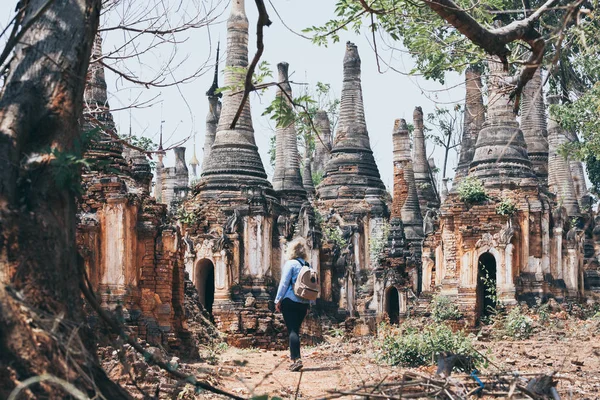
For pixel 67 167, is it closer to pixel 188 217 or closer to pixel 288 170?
pixel 188 217

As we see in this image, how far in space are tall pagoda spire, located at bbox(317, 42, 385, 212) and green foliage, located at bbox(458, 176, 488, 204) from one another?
7773 millimetres

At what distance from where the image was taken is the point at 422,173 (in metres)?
31.6

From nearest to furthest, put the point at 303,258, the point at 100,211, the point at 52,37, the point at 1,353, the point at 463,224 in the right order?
the point at 1,353 < the point at 52,37 < the point at 303,258 < the point at 100,211 < the point at 463,224

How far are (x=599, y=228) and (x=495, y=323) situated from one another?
11.3 metres

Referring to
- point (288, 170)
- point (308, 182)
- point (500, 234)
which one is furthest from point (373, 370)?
point (308, 182)

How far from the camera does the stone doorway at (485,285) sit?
18422mm

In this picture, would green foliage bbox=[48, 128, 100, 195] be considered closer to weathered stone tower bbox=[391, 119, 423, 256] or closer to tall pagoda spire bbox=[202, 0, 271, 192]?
tall pagoda spire bbox=[202, 0, 271, 192]

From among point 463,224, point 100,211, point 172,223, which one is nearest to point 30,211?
point 100,211

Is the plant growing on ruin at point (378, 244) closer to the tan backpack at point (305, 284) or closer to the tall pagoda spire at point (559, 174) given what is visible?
the tall pagoda spire at point (559, 174)

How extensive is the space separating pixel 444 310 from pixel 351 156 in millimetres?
9220

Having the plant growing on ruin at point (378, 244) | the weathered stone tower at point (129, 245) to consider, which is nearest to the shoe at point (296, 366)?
the weathered stone tower at point (129, 245)

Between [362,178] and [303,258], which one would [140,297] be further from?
[362,178]

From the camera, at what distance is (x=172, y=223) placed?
48.4 ft

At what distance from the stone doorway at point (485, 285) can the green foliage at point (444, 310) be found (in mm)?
551
